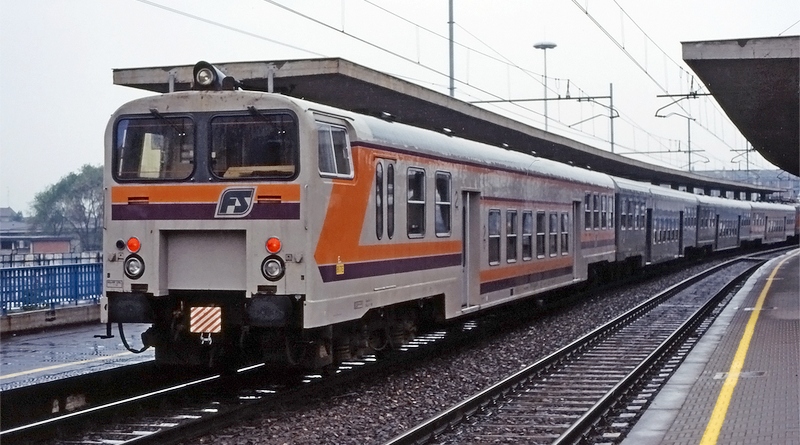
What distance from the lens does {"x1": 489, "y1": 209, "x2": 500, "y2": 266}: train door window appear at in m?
15.1

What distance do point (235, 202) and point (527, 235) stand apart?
8.41m

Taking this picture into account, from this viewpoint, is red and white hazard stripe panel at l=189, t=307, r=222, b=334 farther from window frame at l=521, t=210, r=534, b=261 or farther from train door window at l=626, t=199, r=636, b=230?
train door window at l=626, t=199, r=636, b=230

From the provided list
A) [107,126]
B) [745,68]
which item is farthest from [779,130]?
[107,126]

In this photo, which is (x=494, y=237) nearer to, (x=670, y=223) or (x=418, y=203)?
(x=418, y=203)

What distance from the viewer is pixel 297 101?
9.89 metres

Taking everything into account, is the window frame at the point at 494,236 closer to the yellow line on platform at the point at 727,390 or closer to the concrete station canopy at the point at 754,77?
the yellow line on platform at the point at 727,390

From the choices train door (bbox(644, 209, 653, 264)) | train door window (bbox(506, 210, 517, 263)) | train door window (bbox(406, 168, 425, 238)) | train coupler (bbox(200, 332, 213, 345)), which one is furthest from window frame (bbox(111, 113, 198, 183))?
train door (bbox(644, 209, 653, 264))

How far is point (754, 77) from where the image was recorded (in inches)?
751

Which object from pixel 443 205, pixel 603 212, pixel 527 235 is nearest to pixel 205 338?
pixel 443 205

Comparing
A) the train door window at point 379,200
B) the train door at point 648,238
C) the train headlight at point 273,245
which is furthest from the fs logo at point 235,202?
the train door at point 648,238

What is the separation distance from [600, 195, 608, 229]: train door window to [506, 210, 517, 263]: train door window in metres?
7.53

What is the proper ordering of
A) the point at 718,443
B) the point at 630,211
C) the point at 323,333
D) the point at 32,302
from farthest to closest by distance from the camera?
the point at 630,211 → the point at 32,302 → the point at 323,333 → the point at 718,443

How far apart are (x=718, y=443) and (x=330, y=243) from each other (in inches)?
165

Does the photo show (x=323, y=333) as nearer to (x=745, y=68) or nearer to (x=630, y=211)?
(x=745, y=68)
